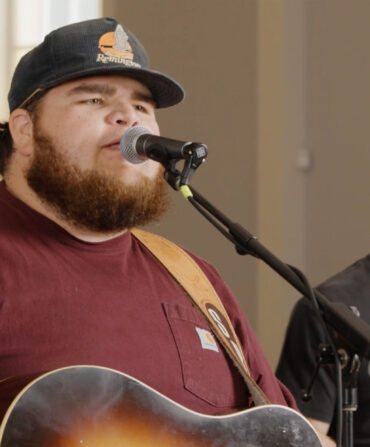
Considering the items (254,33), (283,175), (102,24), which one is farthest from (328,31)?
(102,24)

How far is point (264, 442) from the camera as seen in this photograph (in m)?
1.86

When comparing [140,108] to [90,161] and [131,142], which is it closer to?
[90,161]

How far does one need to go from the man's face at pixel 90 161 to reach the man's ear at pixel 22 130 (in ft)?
0.11

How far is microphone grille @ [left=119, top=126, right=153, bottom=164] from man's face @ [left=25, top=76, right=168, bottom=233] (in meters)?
0.13

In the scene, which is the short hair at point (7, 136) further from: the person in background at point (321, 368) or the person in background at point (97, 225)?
the person in background at point (321, 368)

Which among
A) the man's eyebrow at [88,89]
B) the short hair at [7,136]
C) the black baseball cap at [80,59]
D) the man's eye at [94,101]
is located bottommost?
the short hair at [7,136]

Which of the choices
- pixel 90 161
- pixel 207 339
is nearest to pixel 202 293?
pixel 207 339

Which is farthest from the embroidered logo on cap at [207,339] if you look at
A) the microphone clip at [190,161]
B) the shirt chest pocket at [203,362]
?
the microphone clip at [190,161]

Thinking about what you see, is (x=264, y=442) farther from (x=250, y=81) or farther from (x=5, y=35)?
(x=5, y=35)

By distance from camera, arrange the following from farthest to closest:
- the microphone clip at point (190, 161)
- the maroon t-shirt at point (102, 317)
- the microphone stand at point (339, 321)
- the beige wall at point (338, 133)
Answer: the beige wall at point (338, 133) < the maroon t-shirt at point (102, 317) < the microphone clip at point (190, 161) < the microphone stand at point (339, 321)

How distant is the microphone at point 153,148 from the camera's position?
1.71m

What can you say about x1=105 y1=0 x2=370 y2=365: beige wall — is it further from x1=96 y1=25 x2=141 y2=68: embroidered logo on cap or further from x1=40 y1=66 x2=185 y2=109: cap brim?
x1=96 y1=25 x2=141 y2=68: embroidered logo on cap

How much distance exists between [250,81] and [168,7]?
60cm

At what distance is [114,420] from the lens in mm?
1671
